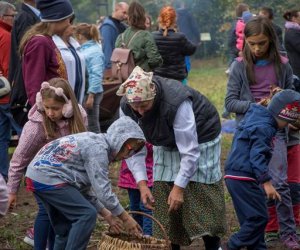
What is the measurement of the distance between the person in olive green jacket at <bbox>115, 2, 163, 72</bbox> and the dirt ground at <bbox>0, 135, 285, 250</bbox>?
5.10 ft

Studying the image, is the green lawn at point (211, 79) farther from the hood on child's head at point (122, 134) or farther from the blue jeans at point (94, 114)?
the hood on child's head at point (122, 134)

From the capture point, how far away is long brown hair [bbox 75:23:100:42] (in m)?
9.73

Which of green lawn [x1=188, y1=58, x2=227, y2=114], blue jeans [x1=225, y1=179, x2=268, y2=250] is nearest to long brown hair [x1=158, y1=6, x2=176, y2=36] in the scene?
blue jeans [x1=225, y1=179, x2=268, y2=250]

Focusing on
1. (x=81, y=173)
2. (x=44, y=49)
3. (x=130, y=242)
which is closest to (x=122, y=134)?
(x=81, y=173)

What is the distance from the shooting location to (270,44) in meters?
6.29

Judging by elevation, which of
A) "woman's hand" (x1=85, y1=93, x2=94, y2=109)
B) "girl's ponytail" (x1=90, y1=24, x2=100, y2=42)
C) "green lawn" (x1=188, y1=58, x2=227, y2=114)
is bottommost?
"green lawn" (x1=188, y1=58, x2=227, y2=114)

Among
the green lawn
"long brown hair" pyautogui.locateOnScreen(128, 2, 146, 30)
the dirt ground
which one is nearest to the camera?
the dirt ground

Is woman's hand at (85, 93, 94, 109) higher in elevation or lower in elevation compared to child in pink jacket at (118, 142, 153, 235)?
lower

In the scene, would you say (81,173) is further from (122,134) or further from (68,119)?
(68,119)

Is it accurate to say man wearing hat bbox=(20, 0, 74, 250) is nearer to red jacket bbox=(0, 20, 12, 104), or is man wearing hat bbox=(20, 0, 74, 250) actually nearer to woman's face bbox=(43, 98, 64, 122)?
woman's face bbox=(43, 98, 64, 122)

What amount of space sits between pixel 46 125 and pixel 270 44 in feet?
6.05

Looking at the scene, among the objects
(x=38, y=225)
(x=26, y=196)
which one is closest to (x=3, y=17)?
(x=26, y=196)

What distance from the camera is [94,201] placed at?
17.9 ft

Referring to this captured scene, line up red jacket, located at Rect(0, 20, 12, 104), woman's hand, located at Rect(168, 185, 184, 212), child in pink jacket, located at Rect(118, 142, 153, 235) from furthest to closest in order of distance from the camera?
red jacket, located at Rect(0, 20, 12, 104), child in pink jacket, located at Rect(118, 142, 153, 235), woman's hand, located at Rect(168, 185, 184, 212)
